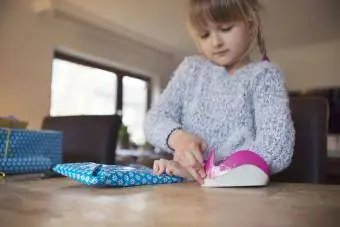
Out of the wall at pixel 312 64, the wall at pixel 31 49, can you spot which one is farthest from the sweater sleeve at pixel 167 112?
the wall at pixel 312 64

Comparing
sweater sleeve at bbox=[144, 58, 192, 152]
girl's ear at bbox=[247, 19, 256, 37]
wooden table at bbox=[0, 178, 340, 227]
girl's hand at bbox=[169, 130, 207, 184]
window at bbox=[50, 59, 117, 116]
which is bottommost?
wooden table at bbox=[0, 178, 340, 227]

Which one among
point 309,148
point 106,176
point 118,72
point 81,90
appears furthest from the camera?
point 118,72

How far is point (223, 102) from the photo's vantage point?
78 cm

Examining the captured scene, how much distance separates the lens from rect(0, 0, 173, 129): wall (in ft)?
10.8

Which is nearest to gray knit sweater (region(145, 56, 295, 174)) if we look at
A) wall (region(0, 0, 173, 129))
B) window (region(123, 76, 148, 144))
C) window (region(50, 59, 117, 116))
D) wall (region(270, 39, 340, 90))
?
wall (region(0, 0, 173, 129))

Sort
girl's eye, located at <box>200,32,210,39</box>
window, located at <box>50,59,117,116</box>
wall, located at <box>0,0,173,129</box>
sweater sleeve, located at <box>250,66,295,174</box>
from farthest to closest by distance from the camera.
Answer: window, located at <box>50,59,117,116</box>
wall, located at <box>0,0,173,129</box>
girl's eye, located at <box>200,32,210,39</box>
sweater sleeve, located at <box>250,66,295,174</box>

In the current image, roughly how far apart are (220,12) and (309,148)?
399 mm

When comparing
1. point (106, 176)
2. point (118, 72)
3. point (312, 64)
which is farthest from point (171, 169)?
point (312, 64)

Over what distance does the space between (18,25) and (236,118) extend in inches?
122

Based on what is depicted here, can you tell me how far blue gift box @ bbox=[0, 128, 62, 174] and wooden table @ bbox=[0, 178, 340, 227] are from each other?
0.24 meters

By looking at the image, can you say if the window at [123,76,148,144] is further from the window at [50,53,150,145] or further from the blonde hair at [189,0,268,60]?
the blonde hair at [189,0,268,60]

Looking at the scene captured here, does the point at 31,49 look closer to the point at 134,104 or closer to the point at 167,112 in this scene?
the point at 134,104

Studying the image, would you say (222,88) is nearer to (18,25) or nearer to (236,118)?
(236,118)

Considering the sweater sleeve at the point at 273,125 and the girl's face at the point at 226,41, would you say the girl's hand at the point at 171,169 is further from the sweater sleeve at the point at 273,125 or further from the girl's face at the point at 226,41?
the girl's face at the point at 226,41
